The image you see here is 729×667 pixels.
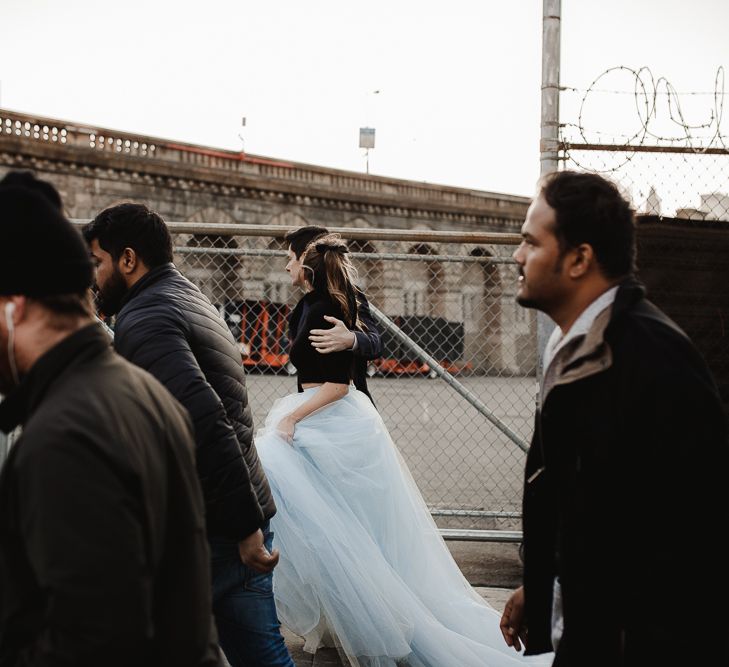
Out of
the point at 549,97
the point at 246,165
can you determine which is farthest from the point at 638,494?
the point at 246,165

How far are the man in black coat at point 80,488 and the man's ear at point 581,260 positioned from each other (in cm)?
106

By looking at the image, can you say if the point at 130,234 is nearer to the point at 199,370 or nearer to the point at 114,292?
the point at 114,292

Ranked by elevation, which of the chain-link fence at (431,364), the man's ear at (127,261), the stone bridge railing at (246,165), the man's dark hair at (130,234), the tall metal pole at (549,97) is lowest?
the chain-link fence at (431,364)

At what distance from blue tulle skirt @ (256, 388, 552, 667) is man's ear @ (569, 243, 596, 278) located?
2.10 m

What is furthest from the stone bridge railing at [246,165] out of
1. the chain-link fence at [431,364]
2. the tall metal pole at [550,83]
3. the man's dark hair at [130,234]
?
the man's dark hair at [130,234]

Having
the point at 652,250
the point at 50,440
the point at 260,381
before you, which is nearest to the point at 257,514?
the point at 50,440

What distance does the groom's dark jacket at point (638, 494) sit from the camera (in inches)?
72.2

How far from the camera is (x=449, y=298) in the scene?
30547 millimetres

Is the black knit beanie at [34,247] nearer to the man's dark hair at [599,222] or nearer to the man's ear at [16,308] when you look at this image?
the man's ear at [16,308]

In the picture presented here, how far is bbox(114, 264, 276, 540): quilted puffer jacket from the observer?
261 cm

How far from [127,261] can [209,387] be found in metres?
0.61

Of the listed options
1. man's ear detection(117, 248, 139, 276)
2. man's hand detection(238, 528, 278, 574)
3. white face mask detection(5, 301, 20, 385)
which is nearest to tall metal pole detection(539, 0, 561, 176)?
man's ear detection(117, 248, 139, 276)

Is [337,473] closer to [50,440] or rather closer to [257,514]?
[257,514]

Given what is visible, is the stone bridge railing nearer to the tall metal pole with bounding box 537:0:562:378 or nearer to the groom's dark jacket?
the tall metal pole with bounding box 537:0:562:378
